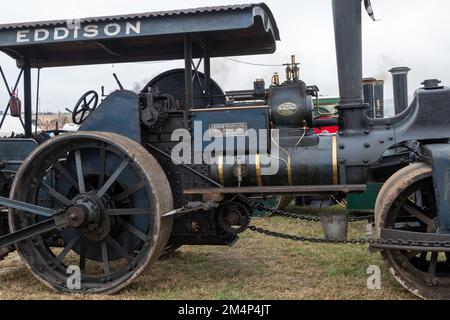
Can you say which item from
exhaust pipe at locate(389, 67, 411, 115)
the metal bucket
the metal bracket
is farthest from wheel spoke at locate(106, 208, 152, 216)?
exhaust pipe at locate(389, 67, 411, 115)

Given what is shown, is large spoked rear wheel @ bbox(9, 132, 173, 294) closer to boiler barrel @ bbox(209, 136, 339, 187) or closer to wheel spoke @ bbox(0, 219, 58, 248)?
wheel spoke @ bbox(0, 219, 58, 248)

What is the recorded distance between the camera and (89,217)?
12.1ft

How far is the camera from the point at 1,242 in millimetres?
3852

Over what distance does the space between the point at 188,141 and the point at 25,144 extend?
4.73ft

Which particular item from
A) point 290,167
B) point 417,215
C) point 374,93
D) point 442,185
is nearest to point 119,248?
point 290,167

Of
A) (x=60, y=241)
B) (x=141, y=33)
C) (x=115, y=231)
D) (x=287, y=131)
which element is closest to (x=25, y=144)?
(x=60, y=241)

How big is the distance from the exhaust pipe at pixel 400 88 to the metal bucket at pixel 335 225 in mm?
2669

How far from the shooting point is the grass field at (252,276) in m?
3.69

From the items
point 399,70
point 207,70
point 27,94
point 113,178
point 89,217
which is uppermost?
point 399,70

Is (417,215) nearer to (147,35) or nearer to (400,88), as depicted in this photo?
(147,35)

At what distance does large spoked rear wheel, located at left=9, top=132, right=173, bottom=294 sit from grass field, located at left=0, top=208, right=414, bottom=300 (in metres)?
0.18

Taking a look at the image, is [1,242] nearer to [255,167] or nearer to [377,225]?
[255,167]

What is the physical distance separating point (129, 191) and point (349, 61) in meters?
1.92

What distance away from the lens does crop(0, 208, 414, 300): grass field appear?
3693 mm
